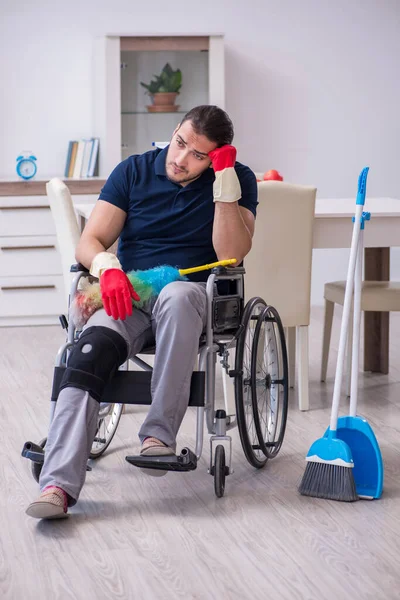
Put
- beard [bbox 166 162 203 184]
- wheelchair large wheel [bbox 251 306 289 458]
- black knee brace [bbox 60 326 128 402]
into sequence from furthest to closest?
wheelchair large wheel [bbox 251 306 289 458] < beard [bbox 166 162 203 184] < black knee brace [bbox 60 326 128 402]

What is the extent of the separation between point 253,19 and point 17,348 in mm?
2420

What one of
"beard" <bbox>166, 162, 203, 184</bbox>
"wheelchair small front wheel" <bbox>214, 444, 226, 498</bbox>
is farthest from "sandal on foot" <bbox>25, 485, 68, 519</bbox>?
"beard" <bbox>166, 162, 203, 184</bbox>

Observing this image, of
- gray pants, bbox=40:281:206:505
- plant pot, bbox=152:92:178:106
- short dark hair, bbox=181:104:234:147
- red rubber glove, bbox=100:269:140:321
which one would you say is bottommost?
gray pants, bbox=40:281:206:505

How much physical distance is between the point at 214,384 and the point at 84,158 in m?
3.04

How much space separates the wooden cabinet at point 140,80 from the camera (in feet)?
16.1

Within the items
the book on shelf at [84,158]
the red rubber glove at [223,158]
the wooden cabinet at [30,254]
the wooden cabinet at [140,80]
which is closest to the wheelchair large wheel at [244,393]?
the red rubber glove at [223,158]

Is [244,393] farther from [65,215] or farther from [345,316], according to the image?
[65,215]

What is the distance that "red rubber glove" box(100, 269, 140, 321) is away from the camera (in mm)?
2330

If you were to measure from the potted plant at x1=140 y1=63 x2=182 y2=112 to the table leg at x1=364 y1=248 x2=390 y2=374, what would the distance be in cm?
176

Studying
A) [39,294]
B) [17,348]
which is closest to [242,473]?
[17,348]

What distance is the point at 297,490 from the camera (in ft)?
7.93

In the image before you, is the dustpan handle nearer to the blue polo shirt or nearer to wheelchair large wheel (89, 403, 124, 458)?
the blue polo shirt

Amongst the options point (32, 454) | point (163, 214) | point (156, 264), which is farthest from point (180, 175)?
point (32, 454)

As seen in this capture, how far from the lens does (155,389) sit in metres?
2.26
